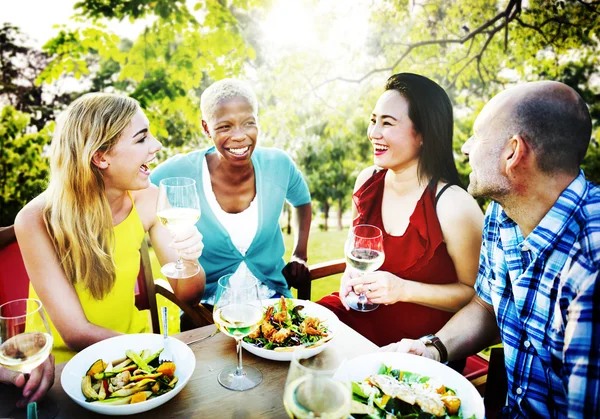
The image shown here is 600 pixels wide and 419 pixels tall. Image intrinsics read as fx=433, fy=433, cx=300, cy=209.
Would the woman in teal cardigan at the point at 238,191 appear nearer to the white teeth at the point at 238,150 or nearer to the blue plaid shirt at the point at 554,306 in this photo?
the white teeth at the point at 238,150

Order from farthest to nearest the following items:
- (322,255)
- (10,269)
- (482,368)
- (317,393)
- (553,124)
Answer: (322,255)
(482,368)
(10,269)
(553,124)
(317,393)

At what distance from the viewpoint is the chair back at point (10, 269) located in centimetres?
204

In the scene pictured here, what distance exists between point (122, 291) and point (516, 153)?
1808 mm

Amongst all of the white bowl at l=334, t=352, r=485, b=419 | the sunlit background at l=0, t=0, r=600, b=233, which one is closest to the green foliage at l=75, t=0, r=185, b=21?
the sunlit background at l=0, t=0, r=600, b=233

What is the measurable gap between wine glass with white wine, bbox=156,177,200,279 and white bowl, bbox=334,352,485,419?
0.77 metres

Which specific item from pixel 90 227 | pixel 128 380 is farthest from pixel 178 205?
pixel 128 380

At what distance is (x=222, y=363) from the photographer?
1.48 metres

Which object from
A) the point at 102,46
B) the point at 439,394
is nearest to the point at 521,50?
the point at 102,46

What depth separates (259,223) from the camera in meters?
2.85

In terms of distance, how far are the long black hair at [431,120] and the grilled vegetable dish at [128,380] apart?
5.15 ft

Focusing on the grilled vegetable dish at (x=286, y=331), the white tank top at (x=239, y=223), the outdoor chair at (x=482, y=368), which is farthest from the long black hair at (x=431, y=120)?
the white tank top at (x=239, y=223)

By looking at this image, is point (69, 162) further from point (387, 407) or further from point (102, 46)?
point (102, 46)

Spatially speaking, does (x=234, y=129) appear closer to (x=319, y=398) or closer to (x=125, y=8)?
(x=319, y=398)

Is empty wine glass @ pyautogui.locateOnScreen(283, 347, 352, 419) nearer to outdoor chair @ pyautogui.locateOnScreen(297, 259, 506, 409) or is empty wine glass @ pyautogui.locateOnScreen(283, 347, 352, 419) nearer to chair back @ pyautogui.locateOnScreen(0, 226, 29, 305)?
outdoor chair @ pyautogui.locateOnScreen(297, 259, 506, 409)
